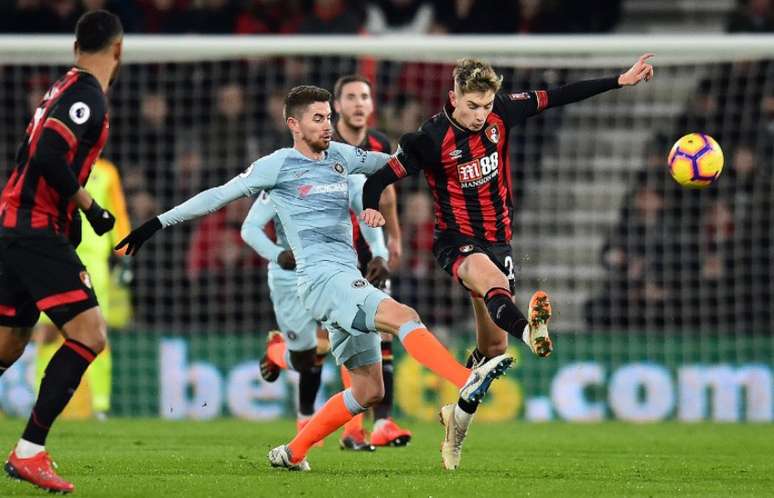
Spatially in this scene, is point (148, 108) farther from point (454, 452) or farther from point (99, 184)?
point (454, 452)

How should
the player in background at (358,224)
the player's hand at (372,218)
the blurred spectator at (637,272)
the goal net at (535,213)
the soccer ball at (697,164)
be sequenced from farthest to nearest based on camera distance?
the blurred spectator at (637,272) < the goal net at (535,213) < the player in background at (358,224) < the soccer ball at (697,164) < the player's hand at (372,218)

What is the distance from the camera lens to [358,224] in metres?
9.22

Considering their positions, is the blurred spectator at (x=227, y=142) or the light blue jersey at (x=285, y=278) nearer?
the light blue jersey at (x=285, y=278)

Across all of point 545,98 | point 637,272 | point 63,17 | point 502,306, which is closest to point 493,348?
point 502,306

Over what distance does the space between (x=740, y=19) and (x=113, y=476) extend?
29.8ft

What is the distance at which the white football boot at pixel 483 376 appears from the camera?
6.63 metres

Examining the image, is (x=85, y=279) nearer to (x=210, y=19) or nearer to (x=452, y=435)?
(x=452, y=435)

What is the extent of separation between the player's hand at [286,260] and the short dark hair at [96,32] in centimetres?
228

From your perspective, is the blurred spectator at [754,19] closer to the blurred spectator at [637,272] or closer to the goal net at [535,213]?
the goal net at [535,213]

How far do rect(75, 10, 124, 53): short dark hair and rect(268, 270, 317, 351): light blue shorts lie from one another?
2741 millimetres

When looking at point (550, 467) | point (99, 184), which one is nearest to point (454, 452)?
point (550, 467)

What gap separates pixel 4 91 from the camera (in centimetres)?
1462

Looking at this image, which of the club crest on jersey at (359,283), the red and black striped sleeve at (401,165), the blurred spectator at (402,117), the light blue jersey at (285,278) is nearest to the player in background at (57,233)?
the club crest on jersey at (359,283)

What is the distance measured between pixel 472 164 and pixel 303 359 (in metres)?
1.88
